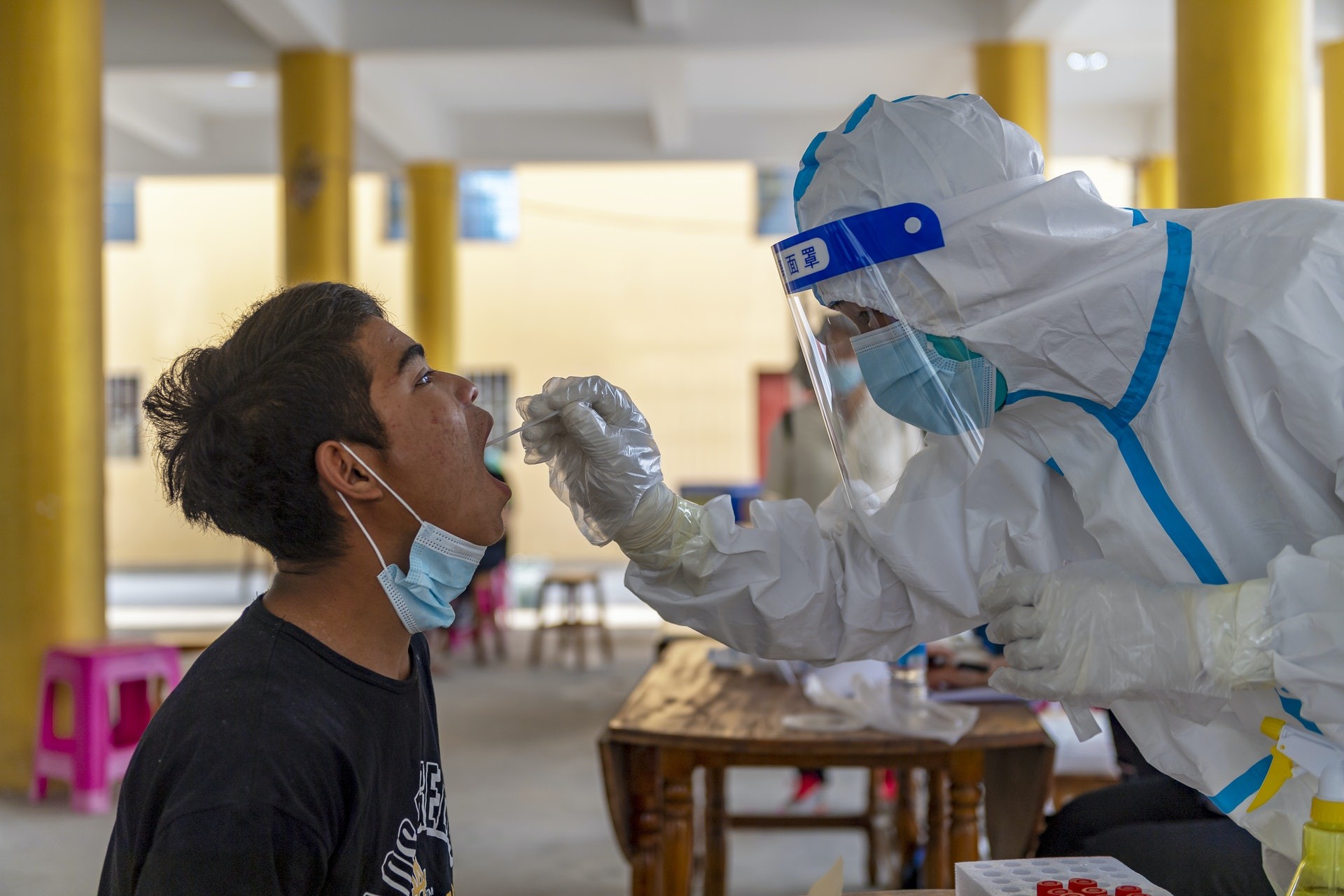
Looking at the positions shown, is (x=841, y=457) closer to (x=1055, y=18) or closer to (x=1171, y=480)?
(x=1171, y=480)

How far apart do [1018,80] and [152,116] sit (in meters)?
6.27

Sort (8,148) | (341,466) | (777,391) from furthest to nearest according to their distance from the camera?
(777,391) → (8,148) → (341,466)

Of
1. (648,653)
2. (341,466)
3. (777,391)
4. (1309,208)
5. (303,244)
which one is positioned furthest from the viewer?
(777,391)

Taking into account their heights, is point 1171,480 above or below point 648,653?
above

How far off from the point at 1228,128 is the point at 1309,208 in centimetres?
351

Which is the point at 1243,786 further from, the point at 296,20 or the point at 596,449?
the point at 296,20

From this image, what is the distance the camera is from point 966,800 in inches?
82.2

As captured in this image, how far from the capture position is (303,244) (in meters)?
6.41

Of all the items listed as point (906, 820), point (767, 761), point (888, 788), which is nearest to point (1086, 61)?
point (888, 788)

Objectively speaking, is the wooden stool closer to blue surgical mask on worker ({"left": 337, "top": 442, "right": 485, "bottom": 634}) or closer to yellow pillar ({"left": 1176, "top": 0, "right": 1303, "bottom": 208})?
yellow pillar ({"left": 1176, "top": 0, "right": 1303, "bottom": 208})

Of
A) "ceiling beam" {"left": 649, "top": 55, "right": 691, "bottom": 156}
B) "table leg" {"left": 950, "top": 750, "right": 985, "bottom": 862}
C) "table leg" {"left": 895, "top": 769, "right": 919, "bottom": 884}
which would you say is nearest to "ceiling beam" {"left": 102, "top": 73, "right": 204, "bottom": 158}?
"ceiling beam" {"left": 649, "top": 55, "right": 691, "bottom": 156}

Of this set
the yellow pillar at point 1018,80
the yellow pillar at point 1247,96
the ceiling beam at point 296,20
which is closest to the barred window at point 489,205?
the ceiling beam at point 296,20

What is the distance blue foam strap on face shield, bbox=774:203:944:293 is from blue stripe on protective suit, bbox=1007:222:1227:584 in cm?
23

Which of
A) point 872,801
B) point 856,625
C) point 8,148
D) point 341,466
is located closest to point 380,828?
point 341,466
